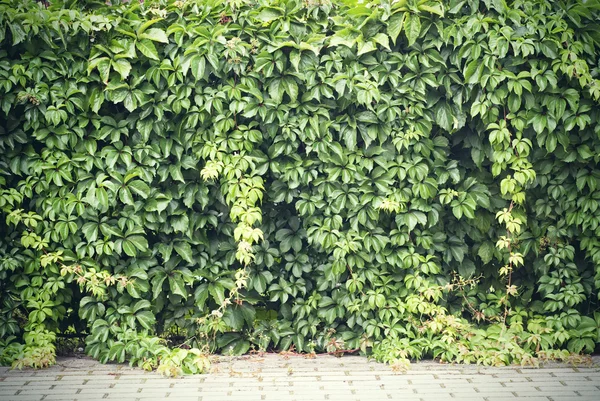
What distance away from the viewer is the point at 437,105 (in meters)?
5.06

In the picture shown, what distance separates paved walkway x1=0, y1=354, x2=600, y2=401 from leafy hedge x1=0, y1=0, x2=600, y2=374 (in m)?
0.17

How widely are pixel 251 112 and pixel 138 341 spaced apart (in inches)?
77.9

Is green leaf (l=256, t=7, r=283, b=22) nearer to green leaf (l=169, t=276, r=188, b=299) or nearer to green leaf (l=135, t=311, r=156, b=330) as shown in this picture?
green leaf (l=169, t=276, r=188, b=299)

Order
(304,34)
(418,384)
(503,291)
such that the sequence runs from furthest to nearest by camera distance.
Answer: (503,291) → (304,34) → (418,384)

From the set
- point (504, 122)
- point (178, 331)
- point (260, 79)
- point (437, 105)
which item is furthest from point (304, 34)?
point (178, 331)

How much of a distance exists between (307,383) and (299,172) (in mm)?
1596

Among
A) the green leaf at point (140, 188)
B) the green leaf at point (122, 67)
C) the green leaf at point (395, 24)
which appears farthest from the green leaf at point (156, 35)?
the green leaf at point (395, 24)

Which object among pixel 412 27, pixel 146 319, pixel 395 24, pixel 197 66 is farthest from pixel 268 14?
pixel 146 319

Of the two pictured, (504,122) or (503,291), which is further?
(503,291)

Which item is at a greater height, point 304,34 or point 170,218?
point 304,34

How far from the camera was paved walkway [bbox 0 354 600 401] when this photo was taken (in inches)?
170

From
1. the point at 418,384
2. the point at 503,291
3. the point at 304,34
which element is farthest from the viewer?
the point at 503,291

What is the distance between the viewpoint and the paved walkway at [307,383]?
4316 mm

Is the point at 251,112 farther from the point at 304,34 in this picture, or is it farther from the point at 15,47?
the point at 15,47
